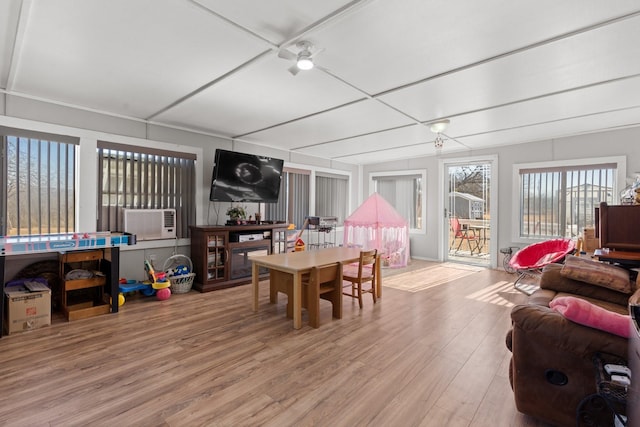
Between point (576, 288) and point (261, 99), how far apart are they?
11.9 ft

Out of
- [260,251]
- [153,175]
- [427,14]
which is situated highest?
[427,14]

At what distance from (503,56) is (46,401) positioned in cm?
410

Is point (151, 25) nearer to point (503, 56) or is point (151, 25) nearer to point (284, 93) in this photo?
point (284, 93)

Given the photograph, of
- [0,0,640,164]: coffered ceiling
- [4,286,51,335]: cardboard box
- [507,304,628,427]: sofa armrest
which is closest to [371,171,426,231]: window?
[0,0,640,164]: coffered ceiling

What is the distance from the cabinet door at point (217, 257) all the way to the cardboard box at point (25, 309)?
1853 mm

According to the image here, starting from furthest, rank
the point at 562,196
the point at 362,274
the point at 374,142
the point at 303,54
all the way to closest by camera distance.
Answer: the point at 374,142
the point at 562,196
the point at 362,274
the point at 303,54

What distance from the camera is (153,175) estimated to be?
14.8 feet

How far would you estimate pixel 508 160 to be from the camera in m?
5.96

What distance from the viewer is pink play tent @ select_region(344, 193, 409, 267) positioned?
6.51 meters

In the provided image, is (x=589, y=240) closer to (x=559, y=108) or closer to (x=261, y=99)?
(x=559, y=108)

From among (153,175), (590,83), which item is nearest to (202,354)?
(153,175)

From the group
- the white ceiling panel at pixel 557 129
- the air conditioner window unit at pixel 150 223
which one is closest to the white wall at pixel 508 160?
the white ceiling panel at pixel 557 129

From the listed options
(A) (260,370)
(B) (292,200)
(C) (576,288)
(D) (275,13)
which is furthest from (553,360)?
(B) (292,200)

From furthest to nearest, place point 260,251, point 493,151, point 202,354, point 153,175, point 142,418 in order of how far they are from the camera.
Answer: point 493,151 < point 260,251 < point 153,175 < point 202,354 < point 142,418
